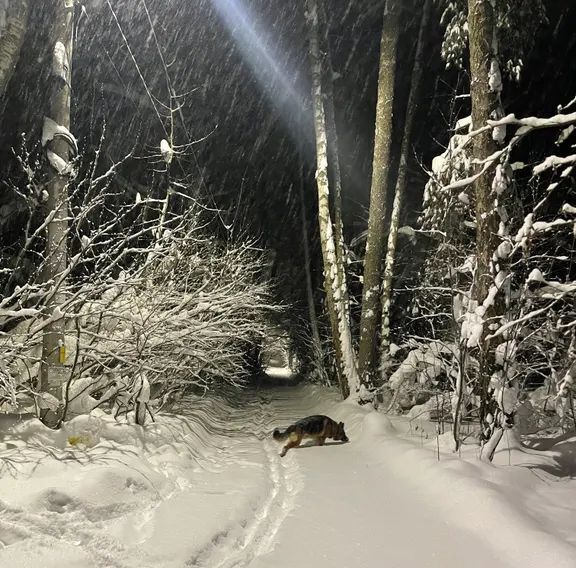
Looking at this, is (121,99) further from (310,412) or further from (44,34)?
(310,412)

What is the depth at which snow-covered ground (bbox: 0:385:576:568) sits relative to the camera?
3238 millimetres

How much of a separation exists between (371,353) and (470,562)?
7970mm

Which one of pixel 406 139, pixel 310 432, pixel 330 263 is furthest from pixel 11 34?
pixel 406 139

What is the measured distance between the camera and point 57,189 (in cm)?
598

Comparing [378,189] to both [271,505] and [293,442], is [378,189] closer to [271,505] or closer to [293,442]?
[293,442]

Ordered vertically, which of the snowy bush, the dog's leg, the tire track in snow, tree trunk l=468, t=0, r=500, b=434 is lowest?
Result: the dog's leg

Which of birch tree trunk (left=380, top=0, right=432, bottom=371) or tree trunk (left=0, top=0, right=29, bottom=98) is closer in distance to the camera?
tree trunk (left=0, top=0, right=29, bottom=98)

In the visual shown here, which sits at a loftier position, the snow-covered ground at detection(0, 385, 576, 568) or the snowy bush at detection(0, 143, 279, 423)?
the snowy bush at detection(0, 143, 279, 423)

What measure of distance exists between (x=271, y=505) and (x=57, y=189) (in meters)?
Result: 4.47

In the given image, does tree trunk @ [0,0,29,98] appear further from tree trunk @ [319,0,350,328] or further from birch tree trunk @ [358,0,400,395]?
tree trunk @ [319,0,350,328]

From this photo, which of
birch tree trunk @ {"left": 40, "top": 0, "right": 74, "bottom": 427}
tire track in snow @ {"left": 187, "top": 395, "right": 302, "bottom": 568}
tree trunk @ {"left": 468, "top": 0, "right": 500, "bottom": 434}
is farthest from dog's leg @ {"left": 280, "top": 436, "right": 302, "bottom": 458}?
birch tree trunk @ {"left": 40, "top": 0, "right": 74, "bottom": 427}

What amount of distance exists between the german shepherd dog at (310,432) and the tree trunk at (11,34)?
19.5 feet

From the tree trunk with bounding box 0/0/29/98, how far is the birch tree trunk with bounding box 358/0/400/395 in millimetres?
7397

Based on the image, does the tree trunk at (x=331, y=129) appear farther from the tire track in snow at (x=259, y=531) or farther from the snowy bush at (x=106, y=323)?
the tire track in snow at (x=259, y=531)
